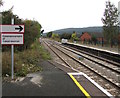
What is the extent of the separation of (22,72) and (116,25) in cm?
4793

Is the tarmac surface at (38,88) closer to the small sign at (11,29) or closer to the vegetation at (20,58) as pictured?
the vegetation at (20,58)

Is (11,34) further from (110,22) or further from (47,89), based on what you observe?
(110,22)

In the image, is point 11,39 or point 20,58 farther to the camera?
point 20,58

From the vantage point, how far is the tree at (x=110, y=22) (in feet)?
167

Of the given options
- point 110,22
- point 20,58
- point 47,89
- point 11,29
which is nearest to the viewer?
point 47,89

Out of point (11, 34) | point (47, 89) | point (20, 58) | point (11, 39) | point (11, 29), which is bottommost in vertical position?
point (47, 89)

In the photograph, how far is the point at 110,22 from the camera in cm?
5291

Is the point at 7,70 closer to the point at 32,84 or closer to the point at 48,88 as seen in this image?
the point at 32,84

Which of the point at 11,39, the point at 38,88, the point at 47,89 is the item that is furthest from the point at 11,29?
the point at 47,89

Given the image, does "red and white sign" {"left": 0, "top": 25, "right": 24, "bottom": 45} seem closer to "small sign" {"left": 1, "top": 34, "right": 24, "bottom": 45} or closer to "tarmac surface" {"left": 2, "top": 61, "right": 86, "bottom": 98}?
"small sign" {"left": 1, "top": 34, "right": 24, "bottom": 45}

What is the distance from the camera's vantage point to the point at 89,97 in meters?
5.60

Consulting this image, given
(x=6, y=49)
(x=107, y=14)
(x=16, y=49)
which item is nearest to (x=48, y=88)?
(x=6, y=49)

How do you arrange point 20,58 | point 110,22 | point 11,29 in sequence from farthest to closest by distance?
1. point 110,22
2. point 20,58
3. point 11,29

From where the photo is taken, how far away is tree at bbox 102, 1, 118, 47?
167 ft
